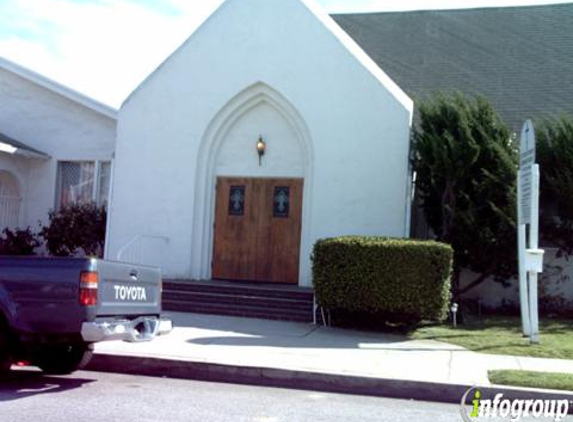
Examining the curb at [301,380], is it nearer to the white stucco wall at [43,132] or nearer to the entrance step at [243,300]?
the entrance step at [243,300]

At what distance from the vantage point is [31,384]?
7.59 meters

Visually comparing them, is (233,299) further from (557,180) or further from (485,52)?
(485,52)

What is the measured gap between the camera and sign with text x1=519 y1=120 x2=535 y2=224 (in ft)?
33.8

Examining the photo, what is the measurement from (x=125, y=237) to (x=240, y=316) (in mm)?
3873

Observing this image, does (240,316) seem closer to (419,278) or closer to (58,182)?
(419,278)

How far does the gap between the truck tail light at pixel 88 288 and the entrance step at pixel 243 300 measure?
5.60m

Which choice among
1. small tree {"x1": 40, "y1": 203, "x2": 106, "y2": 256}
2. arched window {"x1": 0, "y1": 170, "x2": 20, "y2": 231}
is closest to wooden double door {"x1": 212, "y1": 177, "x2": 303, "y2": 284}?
small tree {"x1": 40, "y1": 203, "x2": 106, "y2": 256}

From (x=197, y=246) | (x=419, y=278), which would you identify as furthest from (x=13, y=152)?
(x=419, y=278)

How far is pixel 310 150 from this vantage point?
1408 cm

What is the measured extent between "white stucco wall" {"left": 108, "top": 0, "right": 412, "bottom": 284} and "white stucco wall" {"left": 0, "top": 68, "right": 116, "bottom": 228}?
2507mm

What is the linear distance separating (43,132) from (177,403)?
12.5 m

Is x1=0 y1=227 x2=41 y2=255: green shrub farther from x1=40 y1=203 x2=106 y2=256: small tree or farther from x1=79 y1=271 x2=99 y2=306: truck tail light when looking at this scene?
x1=79 y1=271 x2=99 y2=306: truck tail light

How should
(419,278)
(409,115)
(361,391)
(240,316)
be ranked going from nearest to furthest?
(361,391) → (419,278) → (240,316) → (409,115)

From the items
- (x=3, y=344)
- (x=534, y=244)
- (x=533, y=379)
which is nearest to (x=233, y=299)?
(x=534, y=244)
